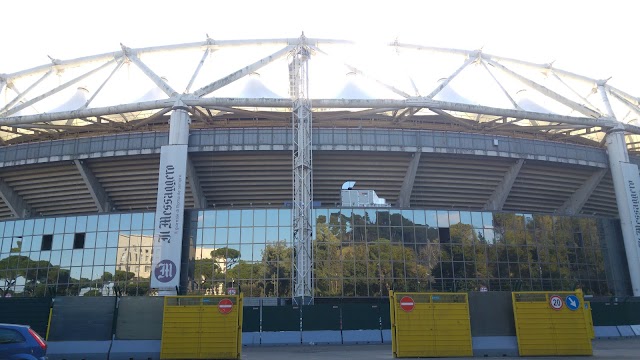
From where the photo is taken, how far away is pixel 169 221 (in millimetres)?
27047

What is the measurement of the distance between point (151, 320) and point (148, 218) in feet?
57.9

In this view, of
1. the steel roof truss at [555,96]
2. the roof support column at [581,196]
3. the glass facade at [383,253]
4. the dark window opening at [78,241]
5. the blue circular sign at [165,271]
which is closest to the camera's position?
the blue circular sign at [165,271]

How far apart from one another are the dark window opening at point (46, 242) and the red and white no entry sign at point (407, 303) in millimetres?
26241

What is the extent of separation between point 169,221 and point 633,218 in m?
30.1

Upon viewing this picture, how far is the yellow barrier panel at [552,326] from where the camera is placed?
13.5 meters

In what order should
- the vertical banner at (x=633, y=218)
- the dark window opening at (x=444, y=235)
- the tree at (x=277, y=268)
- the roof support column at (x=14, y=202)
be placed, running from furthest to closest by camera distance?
the roof support column at (x=14, y=202) < the vertical banner at (x=633, y=218) < the dark window opening at (x=444, y=235) < the tree at (x=277, y=268)

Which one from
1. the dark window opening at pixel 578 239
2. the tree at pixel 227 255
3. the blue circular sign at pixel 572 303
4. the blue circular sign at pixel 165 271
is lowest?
the blue circular sign at pixel 572 303

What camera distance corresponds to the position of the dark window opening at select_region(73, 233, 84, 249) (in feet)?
99.9

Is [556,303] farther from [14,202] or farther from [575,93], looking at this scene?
[14,202]

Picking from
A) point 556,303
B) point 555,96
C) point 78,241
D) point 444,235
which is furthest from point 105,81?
point 555,96

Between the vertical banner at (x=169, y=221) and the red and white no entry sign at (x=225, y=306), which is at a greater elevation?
the vertical banner at (x=169, y=221)

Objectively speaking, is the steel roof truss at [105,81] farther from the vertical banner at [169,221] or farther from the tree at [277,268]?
the tree at [277,268]

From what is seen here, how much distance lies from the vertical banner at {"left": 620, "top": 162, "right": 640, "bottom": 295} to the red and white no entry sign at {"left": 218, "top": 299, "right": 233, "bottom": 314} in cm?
2914

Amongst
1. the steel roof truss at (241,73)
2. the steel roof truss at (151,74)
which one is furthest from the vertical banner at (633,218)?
the steel roof truss at (151,74)
